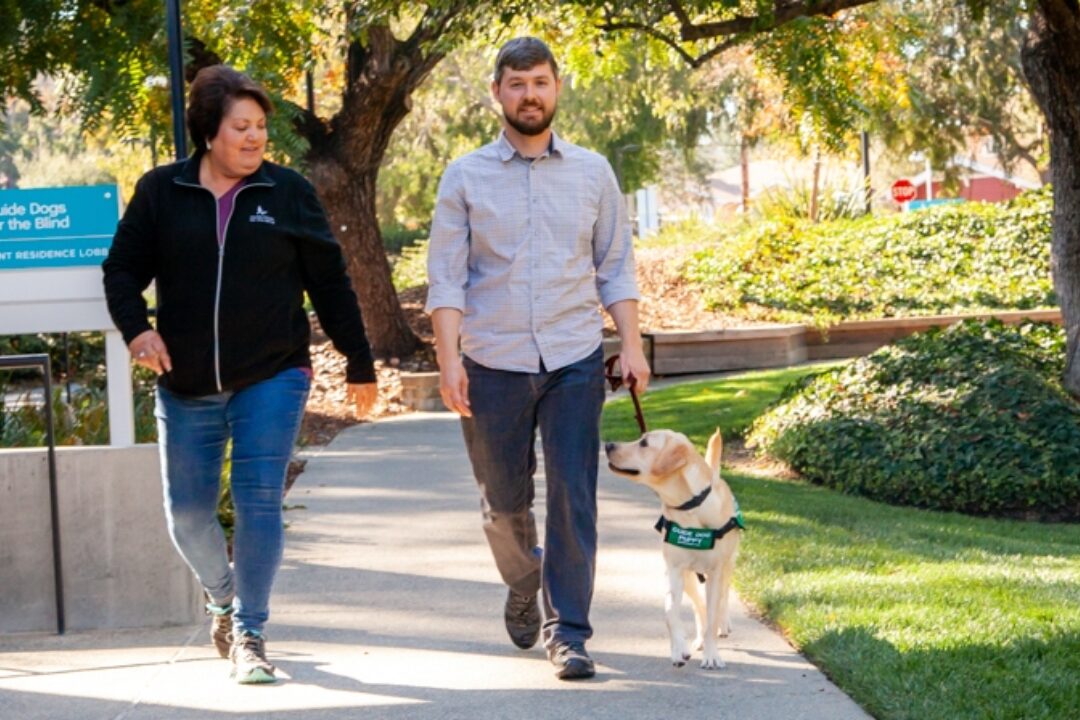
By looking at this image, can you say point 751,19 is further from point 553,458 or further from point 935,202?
point 935,202

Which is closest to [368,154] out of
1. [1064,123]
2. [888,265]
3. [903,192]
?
[1064,123]

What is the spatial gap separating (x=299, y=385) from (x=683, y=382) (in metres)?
11.5

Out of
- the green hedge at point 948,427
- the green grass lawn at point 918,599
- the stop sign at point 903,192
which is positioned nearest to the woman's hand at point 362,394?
the green grass lawn at point 918,599

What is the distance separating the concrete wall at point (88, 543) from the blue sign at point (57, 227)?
773 mm

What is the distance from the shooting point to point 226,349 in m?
5.16

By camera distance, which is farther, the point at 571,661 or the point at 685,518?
the point at 685,518

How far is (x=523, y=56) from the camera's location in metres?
5.12

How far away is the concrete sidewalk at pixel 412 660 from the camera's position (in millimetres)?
5090

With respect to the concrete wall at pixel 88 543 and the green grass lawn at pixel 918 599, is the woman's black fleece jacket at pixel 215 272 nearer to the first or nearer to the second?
the concrete wall at pixel 88 543

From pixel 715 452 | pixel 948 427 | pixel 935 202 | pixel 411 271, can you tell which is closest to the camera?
pixel 715 452

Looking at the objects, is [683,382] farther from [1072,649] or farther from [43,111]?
[1072,649]

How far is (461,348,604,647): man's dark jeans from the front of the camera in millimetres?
5293

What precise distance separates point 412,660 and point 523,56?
2.23m

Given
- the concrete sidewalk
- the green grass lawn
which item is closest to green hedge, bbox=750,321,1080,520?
the green grass lawn
